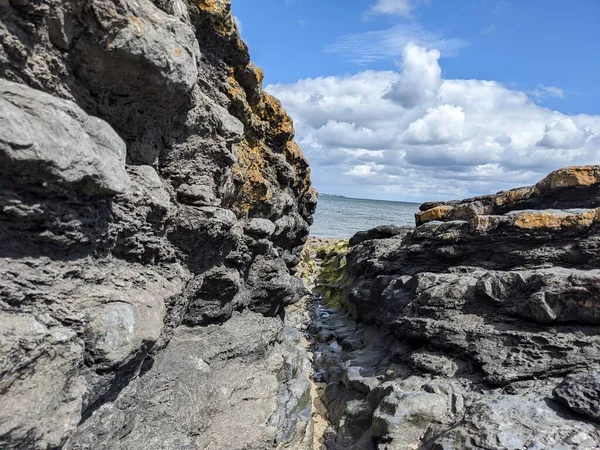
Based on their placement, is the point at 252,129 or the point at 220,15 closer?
the point at 220,15

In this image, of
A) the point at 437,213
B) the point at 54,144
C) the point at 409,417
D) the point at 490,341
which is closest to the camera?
the point at 54,144

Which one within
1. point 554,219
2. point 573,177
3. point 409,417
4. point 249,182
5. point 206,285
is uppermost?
point 573,177

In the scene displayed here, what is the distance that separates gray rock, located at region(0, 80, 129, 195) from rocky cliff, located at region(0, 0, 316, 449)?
0.06 feet

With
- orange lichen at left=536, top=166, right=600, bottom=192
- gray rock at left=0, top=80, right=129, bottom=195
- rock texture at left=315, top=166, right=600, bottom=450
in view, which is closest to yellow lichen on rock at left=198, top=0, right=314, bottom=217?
gray rock at left=0, top=80, right=129, bottom=195

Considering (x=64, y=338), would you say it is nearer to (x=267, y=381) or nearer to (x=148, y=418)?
(x=148, y=418)

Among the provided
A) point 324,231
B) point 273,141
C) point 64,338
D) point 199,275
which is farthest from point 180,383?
point 324,231

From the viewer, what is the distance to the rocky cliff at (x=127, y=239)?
4211 mm

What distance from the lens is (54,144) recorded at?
4.26 m

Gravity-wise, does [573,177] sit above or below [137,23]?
below

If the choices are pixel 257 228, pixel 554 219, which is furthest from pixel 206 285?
pixel 554 219

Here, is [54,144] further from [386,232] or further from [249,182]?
[386,232]

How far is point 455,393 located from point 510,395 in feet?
3.85

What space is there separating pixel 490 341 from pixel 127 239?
8.72 m

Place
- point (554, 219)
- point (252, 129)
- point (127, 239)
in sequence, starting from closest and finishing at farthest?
1. point (127, 239)
2. point (554, 219)
3. point (252, 129)
